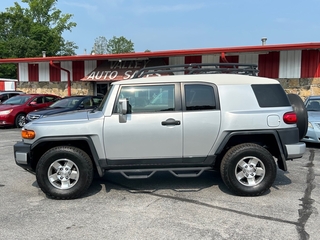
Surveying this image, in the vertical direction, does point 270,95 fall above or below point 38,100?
above

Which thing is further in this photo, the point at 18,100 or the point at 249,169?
the point at 18,100

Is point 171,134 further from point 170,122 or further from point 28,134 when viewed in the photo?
point 28,134

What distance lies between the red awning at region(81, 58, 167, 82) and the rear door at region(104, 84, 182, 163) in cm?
1139

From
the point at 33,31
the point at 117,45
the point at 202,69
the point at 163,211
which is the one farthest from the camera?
the point at 117,45

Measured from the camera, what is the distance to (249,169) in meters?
4.65

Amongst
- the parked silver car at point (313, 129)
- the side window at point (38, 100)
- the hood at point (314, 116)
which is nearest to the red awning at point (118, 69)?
the side window at point (38, 100)

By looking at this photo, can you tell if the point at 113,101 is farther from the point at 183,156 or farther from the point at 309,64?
the point at 309,64

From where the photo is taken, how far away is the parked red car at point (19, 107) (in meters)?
13.3

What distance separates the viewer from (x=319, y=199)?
4.57 metres

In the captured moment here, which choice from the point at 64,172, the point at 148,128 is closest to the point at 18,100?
the point at 64,172

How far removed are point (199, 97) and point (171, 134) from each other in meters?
0.72

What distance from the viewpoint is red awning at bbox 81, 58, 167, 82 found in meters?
16.1

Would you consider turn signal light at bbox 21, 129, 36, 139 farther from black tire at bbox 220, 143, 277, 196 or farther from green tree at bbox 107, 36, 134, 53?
green tree at bbox 107, 36, 134, 53

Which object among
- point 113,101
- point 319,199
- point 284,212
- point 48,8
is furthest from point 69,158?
point 48,8
